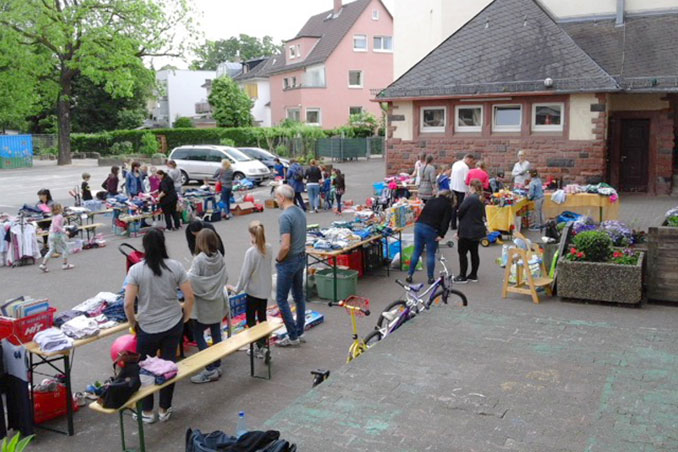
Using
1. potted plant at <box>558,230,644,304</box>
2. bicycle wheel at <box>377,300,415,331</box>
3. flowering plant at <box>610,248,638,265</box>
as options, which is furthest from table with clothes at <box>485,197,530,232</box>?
bicycle wheel at <box>377,300,415,331</box>

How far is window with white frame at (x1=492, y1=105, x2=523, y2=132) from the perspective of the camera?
21.4 metres

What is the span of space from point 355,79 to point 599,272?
140ft

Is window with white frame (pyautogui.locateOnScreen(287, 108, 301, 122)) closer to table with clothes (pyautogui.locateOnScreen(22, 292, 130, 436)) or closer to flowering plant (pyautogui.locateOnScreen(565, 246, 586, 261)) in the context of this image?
flowering plant (pyautogui.locateOnScreen(565, 246, 586, 261))

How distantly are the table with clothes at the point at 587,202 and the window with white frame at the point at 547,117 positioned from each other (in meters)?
4.26

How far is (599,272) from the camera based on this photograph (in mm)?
10398

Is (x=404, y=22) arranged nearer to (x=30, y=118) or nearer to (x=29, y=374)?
(x=29, y=374)

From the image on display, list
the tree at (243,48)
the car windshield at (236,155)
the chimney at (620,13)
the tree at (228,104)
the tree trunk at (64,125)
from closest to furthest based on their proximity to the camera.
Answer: the chimney at (620,13)
the car windshield at (236,155)
the tree trunk at (64,125)
the tree at (228,104)
the tree at (243,48)

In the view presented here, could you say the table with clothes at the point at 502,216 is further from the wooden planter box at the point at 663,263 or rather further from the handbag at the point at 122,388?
the handbag at the point at 122,388

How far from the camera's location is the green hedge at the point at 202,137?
141ft

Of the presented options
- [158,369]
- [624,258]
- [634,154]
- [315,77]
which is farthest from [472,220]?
[315,77]

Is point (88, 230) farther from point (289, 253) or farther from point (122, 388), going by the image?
point (122, 388)

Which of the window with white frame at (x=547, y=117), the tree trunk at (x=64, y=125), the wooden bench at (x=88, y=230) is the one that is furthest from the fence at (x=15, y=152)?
the window with white frame at (x=547, y=117)

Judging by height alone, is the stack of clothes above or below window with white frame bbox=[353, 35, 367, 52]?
below

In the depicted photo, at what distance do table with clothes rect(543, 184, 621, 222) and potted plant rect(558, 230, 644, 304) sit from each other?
19.1 ft
